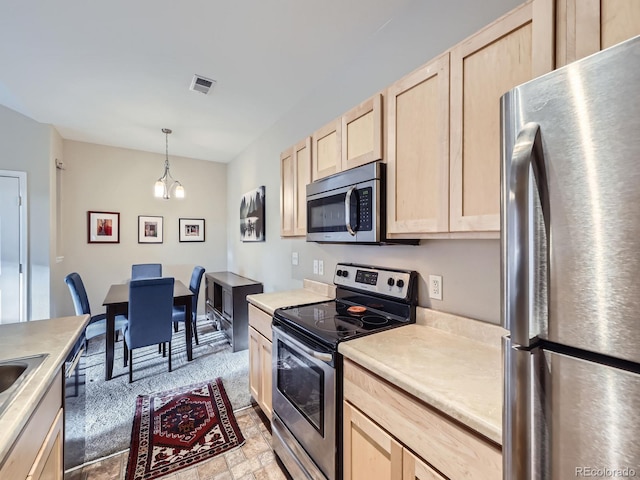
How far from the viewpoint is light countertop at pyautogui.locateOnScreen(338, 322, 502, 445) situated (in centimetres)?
77

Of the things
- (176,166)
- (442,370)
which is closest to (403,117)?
(442,370)

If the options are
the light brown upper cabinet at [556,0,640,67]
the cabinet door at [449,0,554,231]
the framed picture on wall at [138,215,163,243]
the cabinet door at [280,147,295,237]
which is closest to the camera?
the light brown upper cabinet at [556,0,640,67]

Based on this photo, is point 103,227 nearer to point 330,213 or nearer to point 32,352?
point 32,352

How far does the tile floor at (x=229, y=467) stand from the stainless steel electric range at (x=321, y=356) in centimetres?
10

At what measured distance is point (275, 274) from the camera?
3.29 meters

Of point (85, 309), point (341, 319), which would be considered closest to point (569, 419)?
point (341, 319)

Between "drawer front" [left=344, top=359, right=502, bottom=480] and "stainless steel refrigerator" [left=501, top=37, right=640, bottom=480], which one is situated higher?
"stainless steel refrigerator" [left=501, top=37, right=640, bottom=480]

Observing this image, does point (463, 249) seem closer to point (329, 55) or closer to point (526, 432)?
point (526, 432)

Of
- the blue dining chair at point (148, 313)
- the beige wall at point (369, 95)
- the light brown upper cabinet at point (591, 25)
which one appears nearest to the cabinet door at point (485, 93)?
the light brown upper cabinet at point (591, 25)

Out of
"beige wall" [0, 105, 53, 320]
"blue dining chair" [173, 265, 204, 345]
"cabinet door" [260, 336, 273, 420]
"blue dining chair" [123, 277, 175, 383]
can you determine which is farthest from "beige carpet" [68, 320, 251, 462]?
"beige wall" [0, 105, 53, 320]

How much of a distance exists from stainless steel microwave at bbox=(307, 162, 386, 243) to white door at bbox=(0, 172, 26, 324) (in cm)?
378

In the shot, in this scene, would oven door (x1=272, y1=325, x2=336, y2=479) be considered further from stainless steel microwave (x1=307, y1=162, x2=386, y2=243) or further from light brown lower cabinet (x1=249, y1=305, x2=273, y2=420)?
stainless steel microwave (x1=307, y1=162, x2=386, y2=243)

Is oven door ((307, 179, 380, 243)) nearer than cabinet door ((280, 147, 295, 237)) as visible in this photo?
Yes

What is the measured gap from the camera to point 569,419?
0.51 meters
